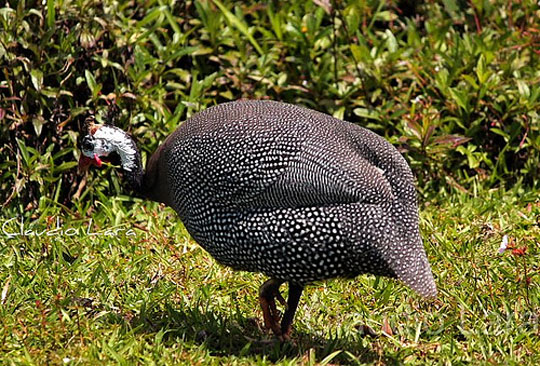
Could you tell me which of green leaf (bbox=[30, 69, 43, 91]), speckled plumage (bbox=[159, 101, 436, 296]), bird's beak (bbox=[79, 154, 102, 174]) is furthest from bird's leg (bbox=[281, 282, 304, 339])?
green leaf (bbox=[30, 69, 43, 91])

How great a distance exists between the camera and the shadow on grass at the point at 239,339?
4.05 m

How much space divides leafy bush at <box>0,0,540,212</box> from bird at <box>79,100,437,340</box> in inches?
58.6

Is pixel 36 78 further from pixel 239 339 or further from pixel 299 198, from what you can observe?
pixel 299 198

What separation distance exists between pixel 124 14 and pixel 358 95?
1.58 m

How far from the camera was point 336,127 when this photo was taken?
13.3 feet

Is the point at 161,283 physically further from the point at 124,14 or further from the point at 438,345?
the point at 124,14

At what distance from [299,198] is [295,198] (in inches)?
0.7

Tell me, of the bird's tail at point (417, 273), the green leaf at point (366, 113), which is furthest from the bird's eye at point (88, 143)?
the green leaf at point (366, 113)

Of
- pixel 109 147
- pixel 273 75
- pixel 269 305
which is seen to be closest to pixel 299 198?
pixel 269 305

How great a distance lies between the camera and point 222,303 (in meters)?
4.56

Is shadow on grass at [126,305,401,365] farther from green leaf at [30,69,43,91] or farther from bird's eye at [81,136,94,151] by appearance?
green leaf at [30,69,43,91]

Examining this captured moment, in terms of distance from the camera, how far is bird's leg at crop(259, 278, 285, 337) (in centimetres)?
420

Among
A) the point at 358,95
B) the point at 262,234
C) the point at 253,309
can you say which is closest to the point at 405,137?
the point at 358,95

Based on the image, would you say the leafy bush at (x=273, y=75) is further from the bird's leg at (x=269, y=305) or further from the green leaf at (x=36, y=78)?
the bird's leg at (x=269, y=305)
